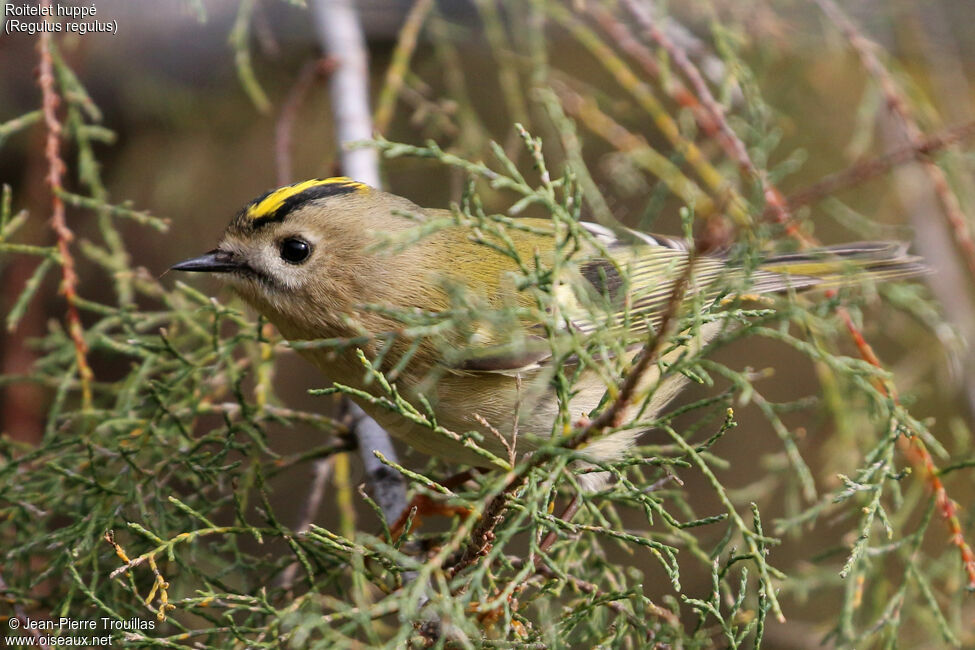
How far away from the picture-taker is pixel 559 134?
2104mm

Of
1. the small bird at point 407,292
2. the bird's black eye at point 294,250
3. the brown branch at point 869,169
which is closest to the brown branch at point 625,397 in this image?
the brown branch at point 869,169

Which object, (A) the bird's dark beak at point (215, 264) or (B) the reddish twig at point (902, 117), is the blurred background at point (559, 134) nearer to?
(B) the reddish twig at point (902, 117)

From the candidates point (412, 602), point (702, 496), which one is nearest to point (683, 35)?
point (702, 496)

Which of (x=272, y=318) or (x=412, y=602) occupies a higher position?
(x=272, y=318)

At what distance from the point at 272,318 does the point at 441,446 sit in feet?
1.50

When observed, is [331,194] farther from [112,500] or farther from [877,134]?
[877,134]

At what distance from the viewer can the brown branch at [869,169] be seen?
825mm

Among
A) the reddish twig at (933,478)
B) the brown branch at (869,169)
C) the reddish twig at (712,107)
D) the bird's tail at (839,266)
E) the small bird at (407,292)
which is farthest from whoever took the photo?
the bird's tail at (839,266)

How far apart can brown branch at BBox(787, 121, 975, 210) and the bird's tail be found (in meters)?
0.83

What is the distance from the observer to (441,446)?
1527 millimetres

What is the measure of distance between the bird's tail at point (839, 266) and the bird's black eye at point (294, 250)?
0.93 m

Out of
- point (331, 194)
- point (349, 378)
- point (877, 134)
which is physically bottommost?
point (349, 378)

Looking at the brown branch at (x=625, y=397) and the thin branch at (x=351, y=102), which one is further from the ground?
the thin branch at (x=351, y=102)

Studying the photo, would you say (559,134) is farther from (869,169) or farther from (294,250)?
(869,169)
